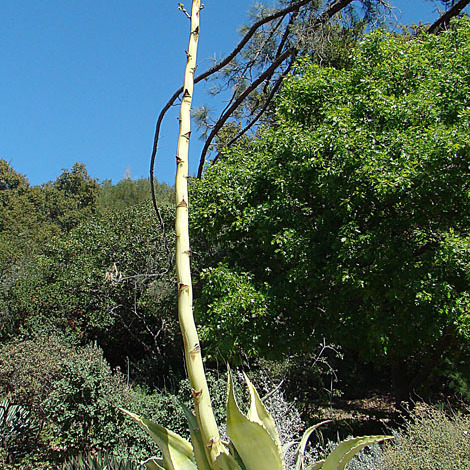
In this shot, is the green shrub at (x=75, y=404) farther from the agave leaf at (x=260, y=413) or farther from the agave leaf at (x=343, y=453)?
the agave leaf at (x=343, y=453)

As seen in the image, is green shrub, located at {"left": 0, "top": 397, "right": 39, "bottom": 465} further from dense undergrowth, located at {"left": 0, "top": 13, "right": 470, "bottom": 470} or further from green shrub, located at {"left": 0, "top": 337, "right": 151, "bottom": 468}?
green shrub, located at {"left": 0, "top": 337, "right": 151, "bottom": 468}

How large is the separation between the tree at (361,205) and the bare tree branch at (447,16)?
0.53 metres

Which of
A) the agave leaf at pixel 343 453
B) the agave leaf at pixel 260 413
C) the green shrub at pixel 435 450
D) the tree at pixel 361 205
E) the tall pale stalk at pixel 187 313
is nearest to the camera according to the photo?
the tall pale stalk at pixel 187 313

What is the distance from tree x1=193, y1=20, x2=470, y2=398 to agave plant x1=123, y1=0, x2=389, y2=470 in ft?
15.8

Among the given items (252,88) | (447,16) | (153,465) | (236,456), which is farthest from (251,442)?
(447,16)

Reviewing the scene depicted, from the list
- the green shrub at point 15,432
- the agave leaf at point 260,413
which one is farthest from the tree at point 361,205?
the agave leaf at point 260,413

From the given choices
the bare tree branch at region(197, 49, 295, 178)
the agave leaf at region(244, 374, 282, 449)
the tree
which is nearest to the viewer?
the agave leaf at region(244, 374, 282, 449)

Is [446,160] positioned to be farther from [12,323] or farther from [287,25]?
[12,323]

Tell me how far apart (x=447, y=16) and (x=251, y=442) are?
8972mm

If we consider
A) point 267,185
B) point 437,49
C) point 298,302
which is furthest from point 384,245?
point 437,49

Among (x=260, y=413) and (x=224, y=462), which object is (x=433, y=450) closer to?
(x=260, y=413)

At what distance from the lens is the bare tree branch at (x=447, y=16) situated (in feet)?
26.0

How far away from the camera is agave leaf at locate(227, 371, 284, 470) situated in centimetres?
131

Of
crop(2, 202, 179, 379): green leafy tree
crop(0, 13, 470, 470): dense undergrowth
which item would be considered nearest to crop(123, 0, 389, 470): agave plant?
crop(0, 13, 470, 470): dense undergrowth
